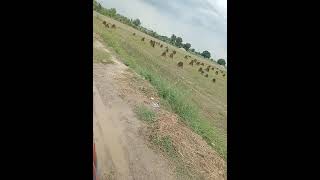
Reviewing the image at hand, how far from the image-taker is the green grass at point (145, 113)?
22.3 ft

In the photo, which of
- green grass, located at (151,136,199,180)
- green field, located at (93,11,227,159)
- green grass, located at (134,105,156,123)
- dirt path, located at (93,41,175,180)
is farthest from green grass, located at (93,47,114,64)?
green grass, located at (151,136,199,180)

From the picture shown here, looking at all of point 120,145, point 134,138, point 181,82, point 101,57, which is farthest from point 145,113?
point 181,82

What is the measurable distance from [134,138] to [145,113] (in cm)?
78

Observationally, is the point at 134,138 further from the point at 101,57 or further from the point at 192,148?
the point at 101,57

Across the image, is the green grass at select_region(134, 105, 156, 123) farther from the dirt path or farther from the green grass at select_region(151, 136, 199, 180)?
the green grass at select_region(151, 136, 199, 180)

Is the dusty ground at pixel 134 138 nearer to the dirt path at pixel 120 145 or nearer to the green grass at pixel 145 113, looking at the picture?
the dirt path at pixel 120 145

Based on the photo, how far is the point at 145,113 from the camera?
22.7ft

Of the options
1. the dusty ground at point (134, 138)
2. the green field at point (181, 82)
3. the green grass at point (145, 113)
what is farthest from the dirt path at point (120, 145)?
the green field at point (181, 82)

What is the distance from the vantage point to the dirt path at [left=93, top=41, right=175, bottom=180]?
553cm
